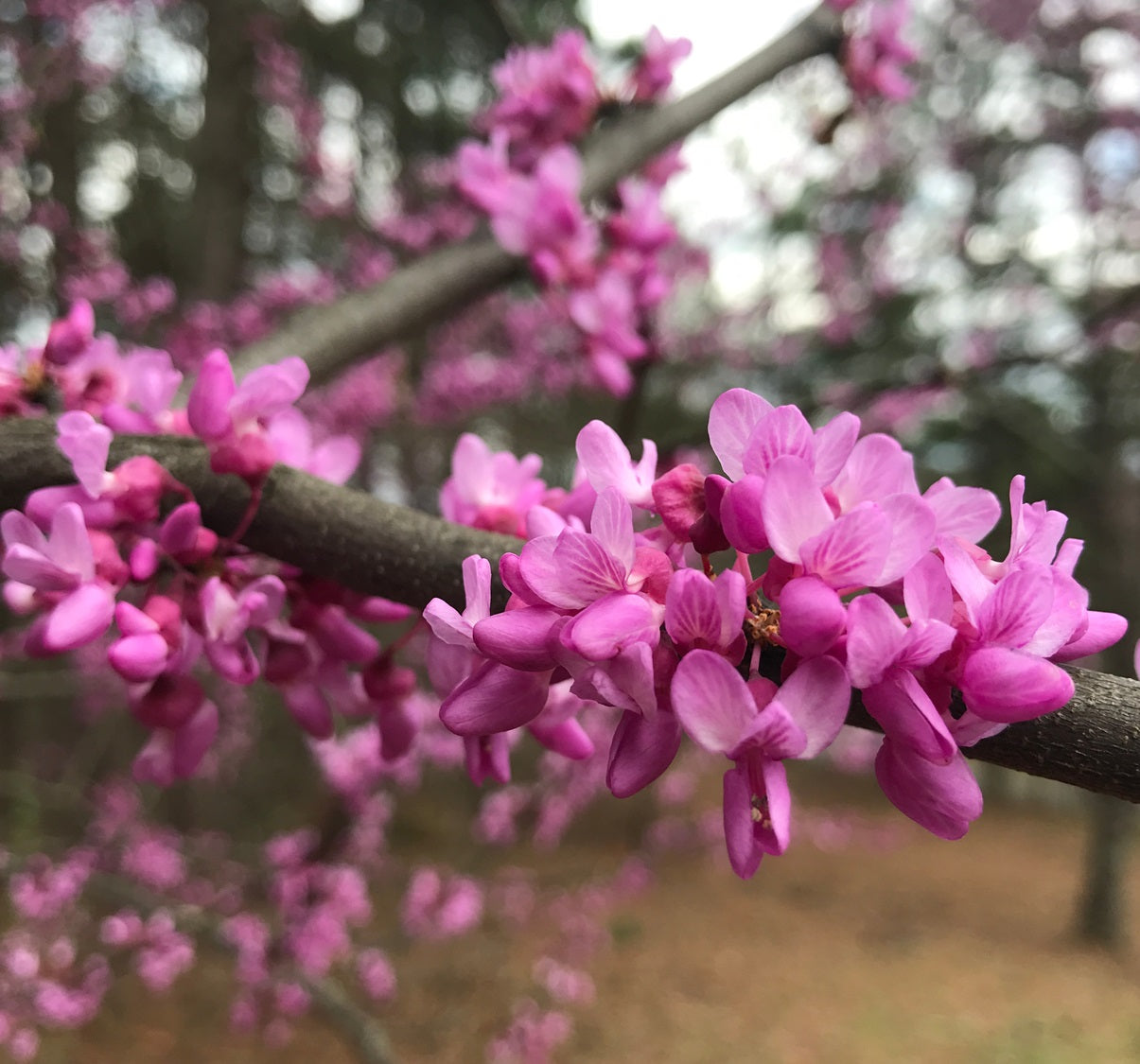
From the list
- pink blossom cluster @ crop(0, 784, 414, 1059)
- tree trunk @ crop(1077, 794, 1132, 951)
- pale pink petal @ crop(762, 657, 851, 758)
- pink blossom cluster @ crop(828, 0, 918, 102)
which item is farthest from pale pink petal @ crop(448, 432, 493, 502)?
tree trunk @ crop(1077, 794, 1132, 951)

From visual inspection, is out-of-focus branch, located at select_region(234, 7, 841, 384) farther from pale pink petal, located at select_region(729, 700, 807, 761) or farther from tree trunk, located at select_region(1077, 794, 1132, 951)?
tree trunk, located at select_region(1077, 794, 1132, 951)

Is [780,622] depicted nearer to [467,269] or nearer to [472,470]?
[472,470]

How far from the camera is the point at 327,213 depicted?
17.5ft

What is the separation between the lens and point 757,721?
440mm

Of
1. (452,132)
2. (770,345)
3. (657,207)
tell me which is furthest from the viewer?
(770,345)

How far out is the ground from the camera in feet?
15.6

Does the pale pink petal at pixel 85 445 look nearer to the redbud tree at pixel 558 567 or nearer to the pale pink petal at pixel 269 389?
the redbud tree at pixel 558 567

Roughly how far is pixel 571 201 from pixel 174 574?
997 mm

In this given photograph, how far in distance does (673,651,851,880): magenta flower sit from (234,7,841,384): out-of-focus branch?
1061 millimetres

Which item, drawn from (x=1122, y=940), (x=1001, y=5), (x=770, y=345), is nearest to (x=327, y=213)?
(x=770, y=345)

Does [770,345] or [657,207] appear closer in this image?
[657,207]

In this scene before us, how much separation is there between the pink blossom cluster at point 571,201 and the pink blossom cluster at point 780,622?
1.00m

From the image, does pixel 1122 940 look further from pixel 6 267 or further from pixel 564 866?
pixel 6 267

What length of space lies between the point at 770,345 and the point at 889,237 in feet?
5.95
